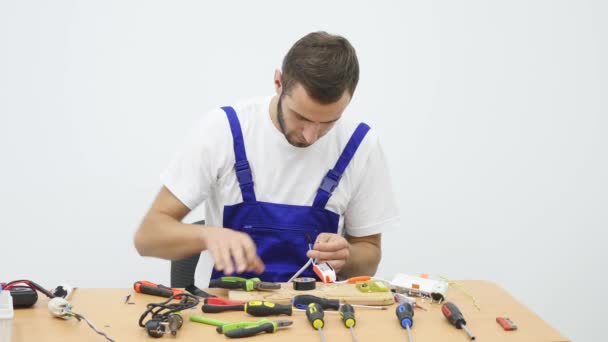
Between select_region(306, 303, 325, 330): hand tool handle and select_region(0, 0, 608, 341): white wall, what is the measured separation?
5.03 ft

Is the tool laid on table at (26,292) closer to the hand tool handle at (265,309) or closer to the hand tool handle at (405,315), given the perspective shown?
the hand tool handle at (265,309)

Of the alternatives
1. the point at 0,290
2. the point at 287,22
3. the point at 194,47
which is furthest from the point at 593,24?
the point at 0,290

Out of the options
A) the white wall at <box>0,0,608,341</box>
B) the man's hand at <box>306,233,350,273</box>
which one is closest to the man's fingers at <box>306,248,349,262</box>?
the man's hand at <box>306,233,350,273</box>

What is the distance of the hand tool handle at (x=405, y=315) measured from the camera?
137cm

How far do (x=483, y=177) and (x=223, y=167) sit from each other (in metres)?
1.48

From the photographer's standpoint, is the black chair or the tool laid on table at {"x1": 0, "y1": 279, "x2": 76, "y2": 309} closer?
the tool laid on table at {"x1": 0, "y1": 279, "x2": 76, "y2": 309}

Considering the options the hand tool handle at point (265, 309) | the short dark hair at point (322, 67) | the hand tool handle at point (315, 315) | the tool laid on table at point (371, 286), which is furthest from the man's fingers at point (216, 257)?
the short dark hair at point (322, 67)

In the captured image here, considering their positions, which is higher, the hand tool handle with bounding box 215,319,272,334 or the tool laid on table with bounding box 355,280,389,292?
the hand tool handle with bounding box 215,319,272,334

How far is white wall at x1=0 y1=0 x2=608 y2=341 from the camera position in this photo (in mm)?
2703

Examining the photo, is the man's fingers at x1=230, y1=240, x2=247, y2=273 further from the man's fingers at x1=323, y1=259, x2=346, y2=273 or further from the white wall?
the white wall

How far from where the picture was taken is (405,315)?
1.38 meters

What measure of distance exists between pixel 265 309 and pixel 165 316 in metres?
0.19

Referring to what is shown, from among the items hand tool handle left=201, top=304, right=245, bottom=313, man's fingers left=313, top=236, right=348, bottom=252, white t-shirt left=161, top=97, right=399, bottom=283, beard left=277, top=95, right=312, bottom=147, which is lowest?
hand tool handle left=201, top=304, right=245, bottom=313

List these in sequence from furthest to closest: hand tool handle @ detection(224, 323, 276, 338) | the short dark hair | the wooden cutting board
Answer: the short dark hair → the wooden cutting board → hand tool handle @ detection(224, 323, 276, 338)
